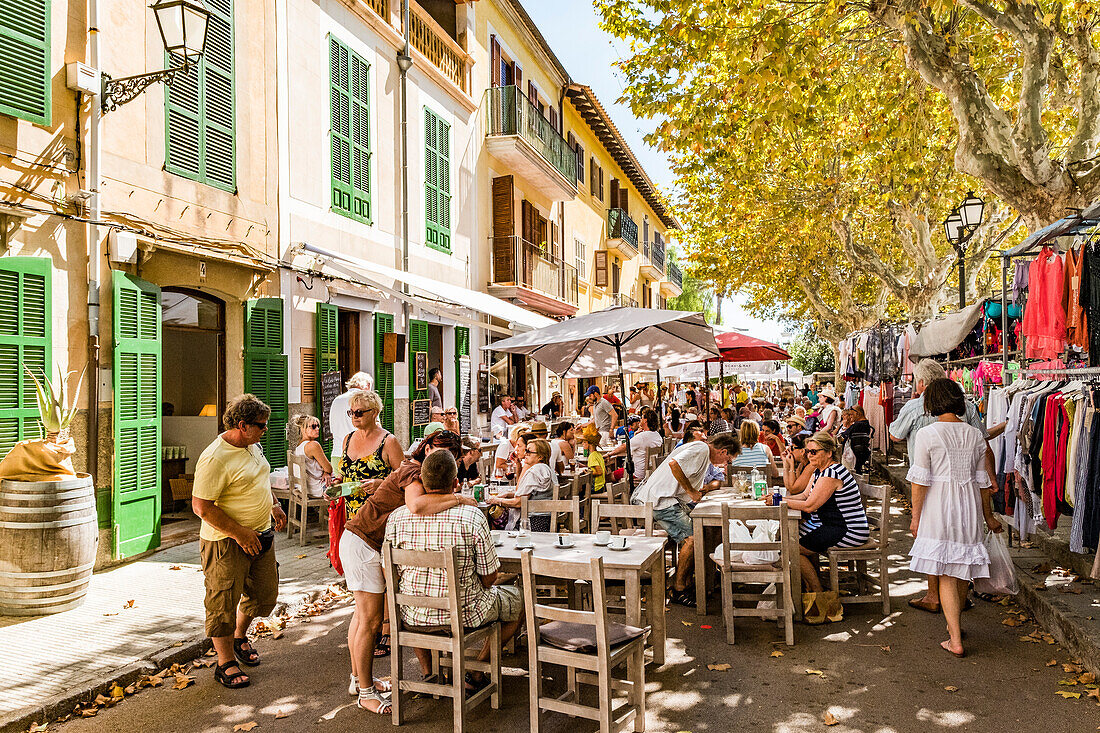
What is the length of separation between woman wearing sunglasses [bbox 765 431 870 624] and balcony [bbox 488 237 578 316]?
11.8 m

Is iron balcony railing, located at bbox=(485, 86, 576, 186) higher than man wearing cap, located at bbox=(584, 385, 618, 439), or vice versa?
iron balcony railing, located at bbox=(485, 86, 576, 186)

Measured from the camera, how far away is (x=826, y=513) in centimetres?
677

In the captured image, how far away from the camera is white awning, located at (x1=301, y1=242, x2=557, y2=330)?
38.3 ft

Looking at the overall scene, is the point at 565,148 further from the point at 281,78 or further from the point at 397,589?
the point at 397,589

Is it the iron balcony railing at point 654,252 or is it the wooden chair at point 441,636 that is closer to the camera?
the wooden chair at point 441,636

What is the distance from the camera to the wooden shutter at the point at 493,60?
1855 cm

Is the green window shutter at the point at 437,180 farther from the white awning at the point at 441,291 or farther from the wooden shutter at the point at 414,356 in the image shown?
the white awning at the point at 441,291

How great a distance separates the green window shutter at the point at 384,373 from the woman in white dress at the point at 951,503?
29.1 feet

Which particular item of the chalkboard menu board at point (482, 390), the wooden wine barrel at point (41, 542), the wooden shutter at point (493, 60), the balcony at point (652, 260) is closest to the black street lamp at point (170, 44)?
the wooden wine barrel at point (41, 542)

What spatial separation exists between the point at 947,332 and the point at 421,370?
8269 millimetres

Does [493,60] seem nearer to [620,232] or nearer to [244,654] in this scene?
[620,232]

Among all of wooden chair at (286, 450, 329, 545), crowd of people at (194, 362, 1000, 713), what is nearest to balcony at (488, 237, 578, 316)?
wooden chair at (286, 450, 329, 545)

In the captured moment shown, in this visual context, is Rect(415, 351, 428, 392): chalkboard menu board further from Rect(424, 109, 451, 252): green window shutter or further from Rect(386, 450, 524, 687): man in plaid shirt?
Rect(386, 450, 524, 687): man in plaid shirt

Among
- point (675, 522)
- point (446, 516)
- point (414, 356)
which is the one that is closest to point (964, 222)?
point (675, 522)
